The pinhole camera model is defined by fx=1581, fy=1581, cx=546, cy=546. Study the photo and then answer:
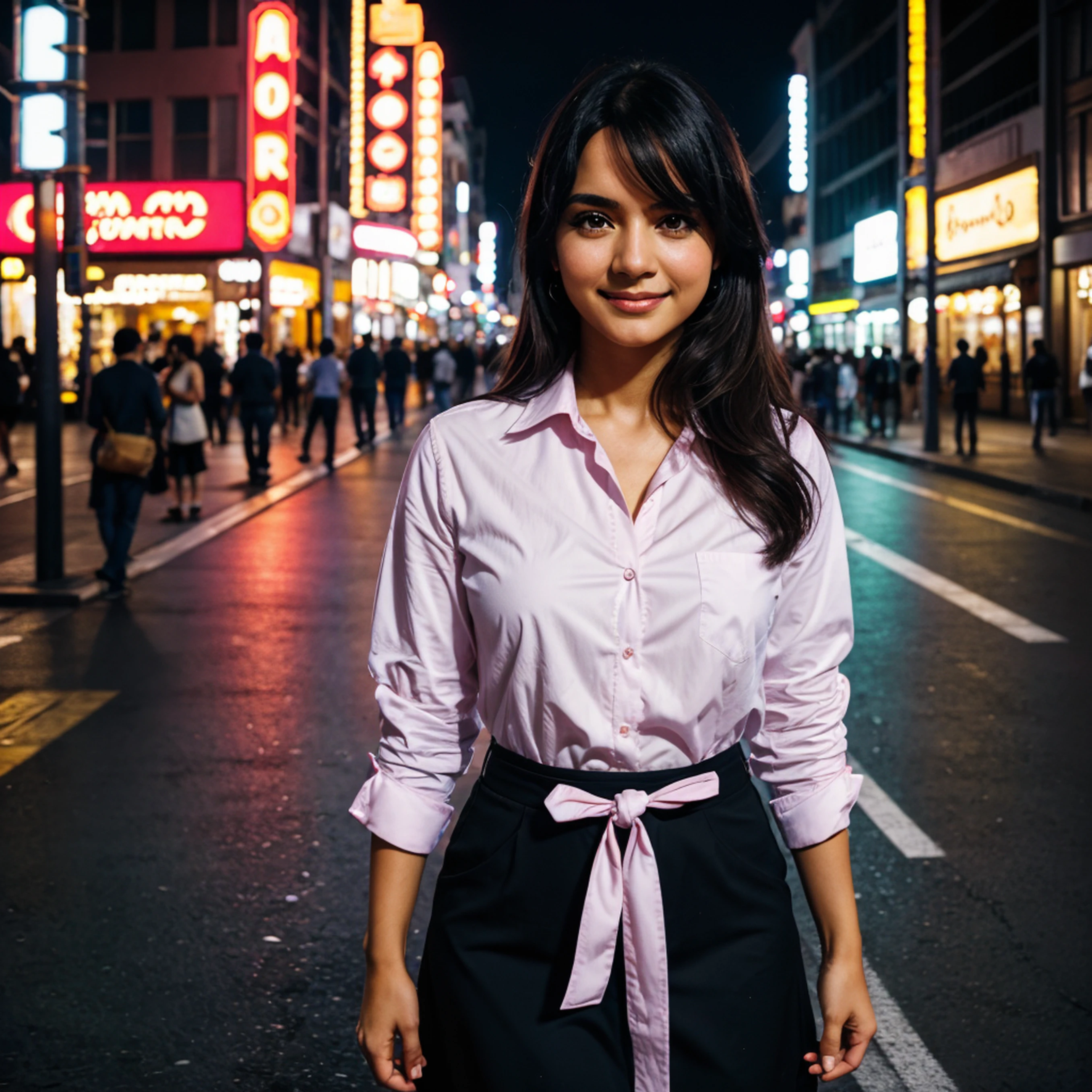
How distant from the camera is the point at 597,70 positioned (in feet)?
7.04

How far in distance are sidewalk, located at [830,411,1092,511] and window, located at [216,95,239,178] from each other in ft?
63.9

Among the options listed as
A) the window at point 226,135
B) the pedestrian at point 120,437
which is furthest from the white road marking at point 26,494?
the window at point 226,135

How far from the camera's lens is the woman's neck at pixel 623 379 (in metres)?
2.24

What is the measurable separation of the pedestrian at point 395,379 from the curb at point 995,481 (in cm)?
903

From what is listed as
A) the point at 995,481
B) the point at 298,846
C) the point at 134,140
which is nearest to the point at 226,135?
the point at 134,140

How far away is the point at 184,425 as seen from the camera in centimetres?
1617

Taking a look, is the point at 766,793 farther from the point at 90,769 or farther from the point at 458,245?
the point at 458,245

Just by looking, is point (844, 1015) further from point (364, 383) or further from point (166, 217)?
point (166, 217)

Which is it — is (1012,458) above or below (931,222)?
below

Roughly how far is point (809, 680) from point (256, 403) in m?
18.6

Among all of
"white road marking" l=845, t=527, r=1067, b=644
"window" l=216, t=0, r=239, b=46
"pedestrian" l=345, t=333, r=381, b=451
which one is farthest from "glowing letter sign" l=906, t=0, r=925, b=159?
"window" l=216, t=0, r=239, b=46

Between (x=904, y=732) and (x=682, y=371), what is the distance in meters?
5.23

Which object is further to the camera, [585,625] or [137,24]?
[137,24]

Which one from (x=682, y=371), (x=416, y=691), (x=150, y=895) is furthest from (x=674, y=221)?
(x=150, y=895)
